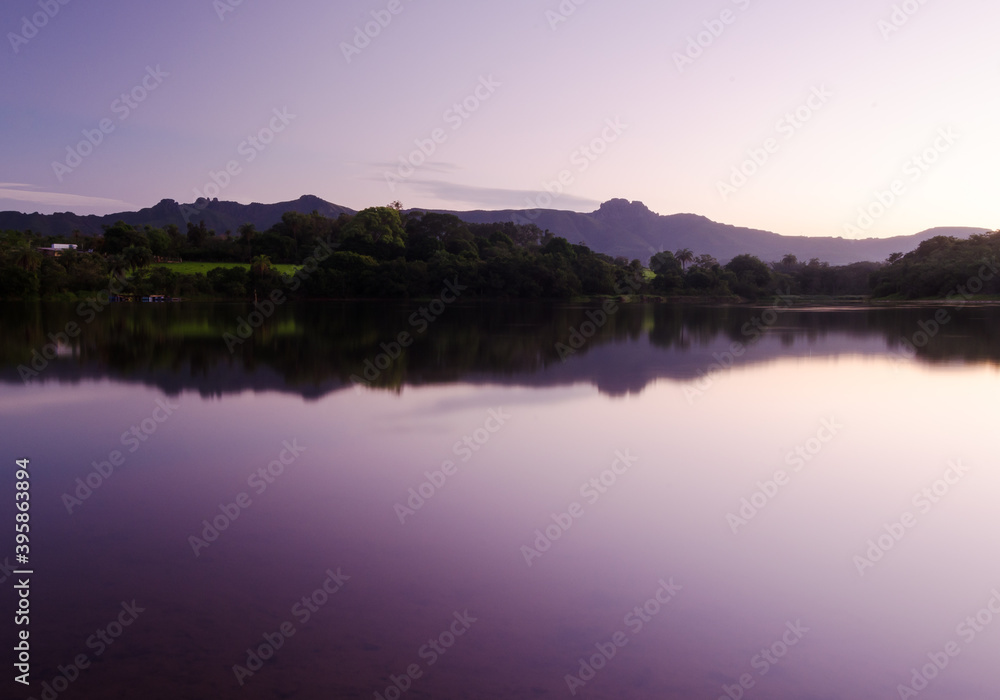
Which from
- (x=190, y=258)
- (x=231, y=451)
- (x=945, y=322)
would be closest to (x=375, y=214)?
(x=190, y=258)

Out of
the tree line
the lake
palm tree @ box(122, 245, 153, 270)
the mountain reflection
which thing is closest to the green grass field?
the tree line

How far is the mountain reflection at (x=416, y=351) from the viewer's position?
1795 centimetres

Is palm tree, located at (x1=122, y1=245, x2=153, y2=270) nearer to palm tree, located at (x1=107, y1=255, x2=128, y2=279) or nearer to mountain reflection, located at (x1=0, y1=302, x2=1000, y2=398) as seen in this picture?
palm tree, located at (x1=107, y1=255, x2=128, y2=279)

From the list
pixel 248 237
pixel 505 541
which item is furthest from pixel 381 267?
pixel 505 541

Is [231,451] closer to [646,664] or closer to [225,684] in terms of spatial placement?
[225,684]

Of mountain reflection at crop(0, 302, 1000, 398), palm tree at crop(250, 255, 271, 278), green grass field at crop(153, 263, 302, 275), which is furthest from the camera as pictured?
green grass field at crop(153, 263, 302, 275)

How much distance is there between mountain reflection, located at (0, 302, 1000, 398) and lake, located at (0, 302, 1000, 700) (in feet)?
5.22

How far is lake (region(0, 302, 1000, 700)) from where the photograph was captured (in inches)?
197

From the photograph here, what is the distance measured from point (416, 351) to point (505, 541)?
56.4ft

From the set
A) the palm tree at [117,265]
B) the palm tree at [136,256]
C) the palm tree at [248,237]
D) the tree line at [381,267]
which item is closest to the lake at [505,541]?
the tree line at [381,267]

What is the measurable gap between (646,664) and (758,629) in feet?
3.59

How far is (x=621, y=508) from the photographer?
833 centimetres

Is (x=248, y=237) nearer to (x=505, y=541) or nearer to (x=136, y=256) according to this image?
(x=136, y=256)

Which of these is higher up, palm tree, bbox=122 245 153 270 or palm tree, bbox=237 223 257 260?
palm tree, bbox=237 223 257 260
